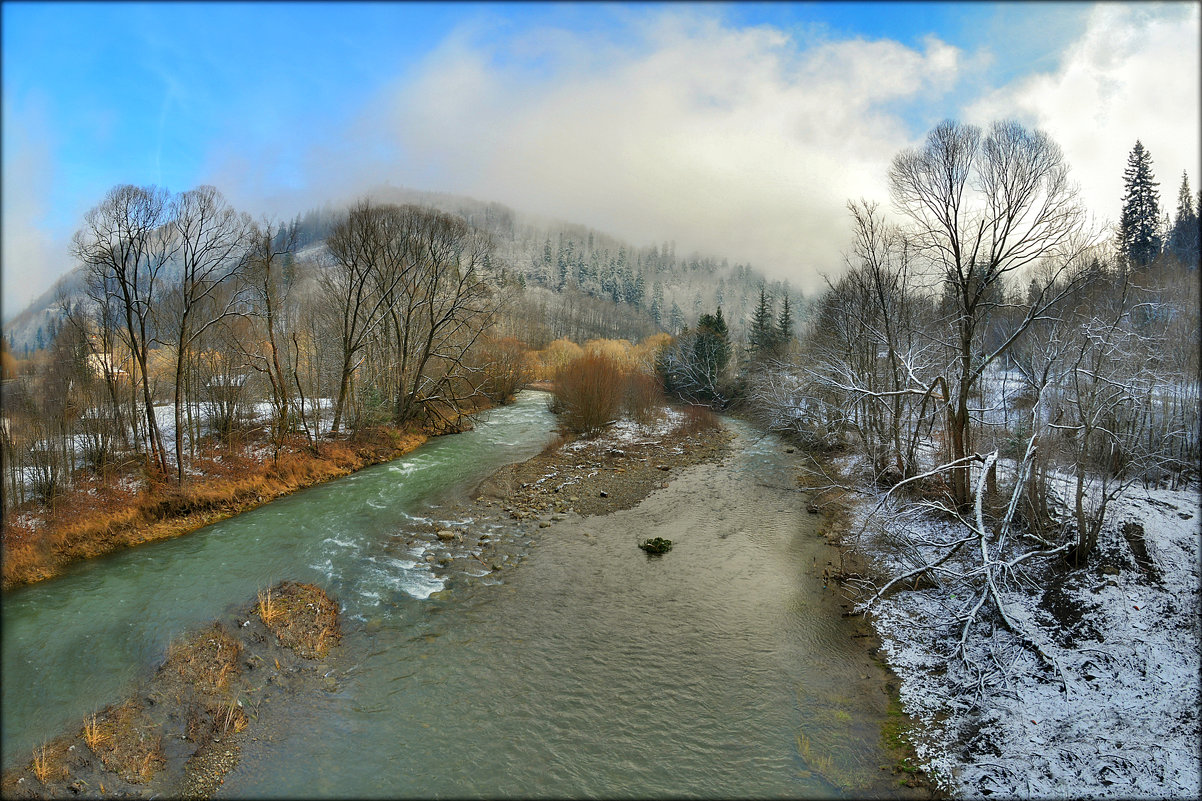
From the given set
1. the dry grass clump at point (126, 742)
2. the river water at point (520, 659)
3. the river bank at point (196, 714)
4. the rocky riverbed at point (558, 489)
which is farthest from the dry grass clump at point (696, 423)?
the dry grass clump at point (126, 742)

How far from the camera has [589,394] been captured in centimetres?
2825

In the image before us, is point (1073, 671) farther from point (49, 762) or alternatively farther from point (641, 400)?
point (641, 400)

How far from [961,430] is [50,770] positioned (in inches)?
682

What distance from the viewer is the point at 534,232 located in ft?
623

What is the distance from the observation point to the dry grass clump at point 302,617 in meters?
9.16

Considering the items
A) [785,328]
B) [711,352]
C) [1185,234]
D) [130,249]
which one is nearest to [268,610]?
[130,249]

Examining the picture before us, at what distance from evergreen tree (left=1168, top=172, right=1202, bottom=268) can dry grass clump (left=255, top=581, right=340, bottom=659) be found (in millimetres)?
27317

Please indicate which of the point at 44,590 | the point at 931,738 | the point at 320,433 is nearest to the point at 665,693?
the point at 931,738

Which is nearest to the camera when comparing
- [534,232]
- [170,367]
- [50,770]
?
[50,770]

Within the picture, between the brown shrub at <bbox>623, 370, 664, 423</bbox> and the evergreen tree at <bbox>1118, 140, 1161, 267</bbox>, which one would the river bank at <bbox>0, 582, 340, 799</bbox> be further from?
the evergreen tree at <bbox>1118, 140, 1161, 267</bbox>

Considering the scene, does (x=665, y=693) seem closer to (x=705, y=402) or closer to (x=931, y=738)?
(x=931, y=738)

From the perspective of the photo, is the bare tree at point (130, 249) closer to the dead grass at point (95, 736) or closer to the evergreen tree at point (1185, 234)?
the dead grass at point (95, 736)

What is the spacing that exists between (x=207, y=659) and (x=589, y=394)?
21094 millimetres

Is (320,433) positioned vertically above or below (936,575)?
above
